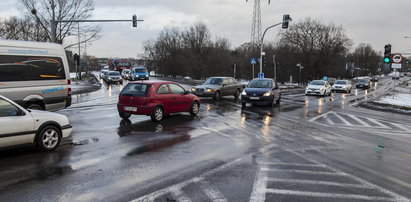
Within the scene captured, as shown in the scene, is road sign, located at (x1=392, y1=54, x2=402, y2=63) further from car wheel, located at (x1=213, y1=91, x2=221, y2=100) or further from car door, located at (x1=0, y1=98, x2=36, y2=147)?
car door, located at (x1=0, y1=98, x2=36, y2=147)

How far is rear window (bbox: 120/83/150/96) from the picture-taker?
10.7 meters

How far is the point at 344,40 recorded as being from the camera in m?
60.4

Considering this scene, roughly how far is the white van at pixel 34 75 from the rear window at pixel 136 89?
2406mm

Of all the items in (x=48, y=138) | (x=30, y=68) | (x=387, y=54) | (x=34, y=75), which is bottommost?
(x=48, y=138)

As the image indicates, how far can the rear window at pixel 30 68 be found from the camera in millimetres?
9539

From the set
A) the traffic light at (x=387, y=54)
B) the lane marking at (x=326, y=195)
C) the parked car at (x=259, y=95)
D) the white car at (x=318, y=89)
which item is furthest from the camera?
the white car at (x=318, y=89)

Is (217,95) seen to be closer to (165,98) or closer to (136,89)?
(165,98)

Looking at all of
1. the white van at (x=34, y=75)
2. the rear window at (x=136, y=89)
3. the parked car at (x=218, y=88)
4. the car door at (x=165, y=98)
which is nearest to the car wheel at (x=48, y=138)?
the white van at (x=34, y=75)

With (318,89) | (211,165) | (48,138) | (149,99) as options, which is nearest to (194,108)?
(149,99)

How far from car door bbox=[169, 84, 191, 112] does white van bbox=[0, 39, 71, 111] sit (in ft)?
12.8

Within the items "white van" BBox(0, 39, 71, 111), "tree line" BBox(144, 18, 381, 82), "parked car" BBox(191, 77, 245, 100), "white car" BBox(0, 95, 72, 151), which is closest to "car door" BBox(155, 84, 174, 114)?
"white van" BBox(0, 39, 71, 111)

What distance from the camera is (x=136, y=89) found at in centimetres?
1082

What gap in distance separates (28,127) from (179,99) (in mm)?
6251

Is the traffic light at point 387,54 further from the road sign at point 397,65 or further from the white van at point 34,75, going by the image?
the white van at point 34,75
